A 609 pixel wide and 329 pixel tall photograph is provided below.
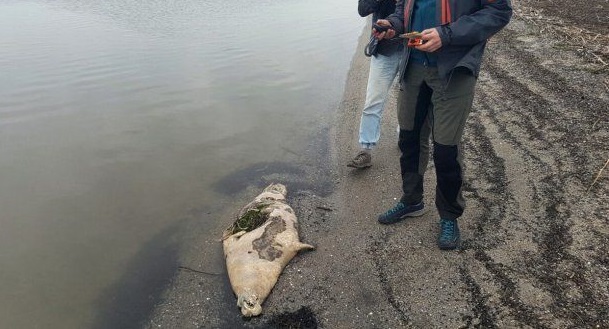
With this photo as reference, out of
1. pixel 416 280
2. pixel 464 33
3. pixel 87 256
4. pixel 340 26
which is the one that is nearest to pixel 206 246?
pixel 87 256

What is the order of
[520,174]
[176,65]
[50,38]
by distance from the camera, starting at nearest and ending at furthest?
[520,174]
[176,65]
[50,38]

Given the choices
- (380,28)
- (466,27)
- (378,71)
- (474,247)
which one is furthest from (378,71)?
(474,247)

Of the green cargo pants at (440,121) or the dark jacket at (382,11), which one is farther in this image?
the dark jacket at (382,11)

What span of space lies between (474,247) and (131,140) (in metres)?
4.78

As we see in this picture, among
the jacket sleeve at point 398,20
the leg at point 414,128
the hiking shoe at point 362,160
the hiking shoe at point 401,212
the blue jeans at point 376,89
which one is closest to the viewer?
the leg at point 414,128

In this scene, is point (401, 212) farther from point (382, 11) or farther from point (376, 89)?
point (382, 11)

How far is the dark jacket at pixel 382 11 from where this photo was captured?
414 centimetres

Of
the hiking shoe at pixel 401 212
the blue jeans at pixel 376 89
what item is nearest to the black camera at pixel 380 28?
the blue jeans at pixel 376 89

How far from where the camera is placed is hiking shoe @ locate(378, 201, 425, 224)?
13.2 ft

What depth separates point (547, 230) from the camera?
3.67m

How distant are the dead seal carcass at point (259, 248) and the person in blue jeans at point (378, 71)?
1.22 meters

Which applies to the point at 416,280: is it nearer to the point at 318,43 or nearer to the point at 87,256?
the point at 87,256

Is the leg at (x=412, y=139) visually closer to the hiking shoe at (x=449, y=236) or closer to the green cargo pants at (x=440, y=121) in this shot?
the green cargo pants at (x=440, y=121)

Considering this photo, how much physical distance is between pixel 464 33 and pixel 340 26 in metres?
11.1
